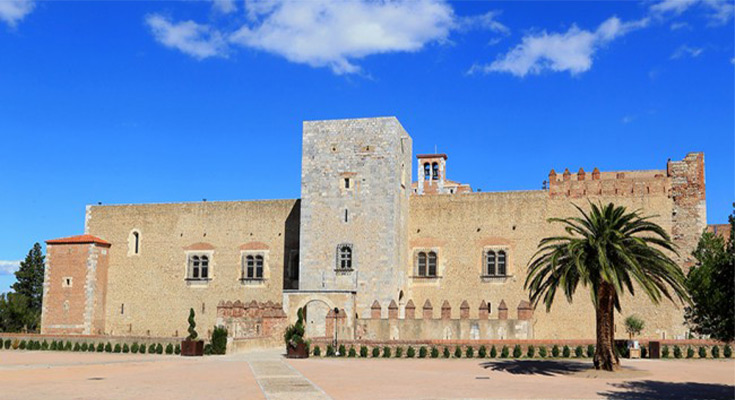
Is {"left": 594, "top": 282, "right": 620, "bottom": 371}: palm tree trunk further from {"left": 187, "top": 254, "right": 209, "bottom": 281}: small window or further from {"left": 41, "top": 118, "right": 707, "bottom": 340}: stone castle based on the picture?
{"left": 187, "top": 254, "right": 209, "bottom": 281}: small window

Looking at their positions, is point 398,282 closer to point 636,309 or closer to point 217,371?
point 636,309

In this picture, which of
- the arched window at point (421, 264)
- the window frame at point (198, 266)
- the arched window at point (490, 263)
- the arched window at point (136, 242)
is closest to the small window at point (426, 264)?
the arched window at point (421, 264)

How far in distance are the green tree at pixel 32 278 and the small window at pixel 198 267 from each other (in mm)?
16853

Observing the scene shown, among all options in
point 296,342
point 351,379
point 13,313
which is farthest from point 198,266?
point 351,379

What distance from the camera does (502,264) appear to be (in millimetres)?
35219

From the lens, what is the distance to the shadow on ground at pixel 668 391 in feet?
51.4

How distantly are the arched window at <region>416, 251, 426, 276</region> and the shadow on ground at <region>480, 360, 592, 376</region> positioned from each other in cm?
1227

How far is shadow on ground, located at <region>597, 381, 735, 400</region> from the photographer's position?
1566 cm

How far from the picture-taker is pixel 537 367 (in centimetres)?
2231

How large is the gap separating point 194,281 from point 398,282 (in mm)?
11133

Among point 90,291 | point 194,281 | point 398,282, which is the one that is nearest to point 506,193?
point 398,282

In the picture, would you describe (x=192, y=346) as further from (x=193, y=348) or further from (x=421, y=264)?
(x=421, y=264)

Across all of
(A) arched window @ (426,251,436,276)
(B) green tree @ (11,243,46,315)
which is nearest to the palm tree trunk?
(A) arched window @ (426,251,436,276)

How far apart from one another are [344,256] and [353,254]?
478mm
